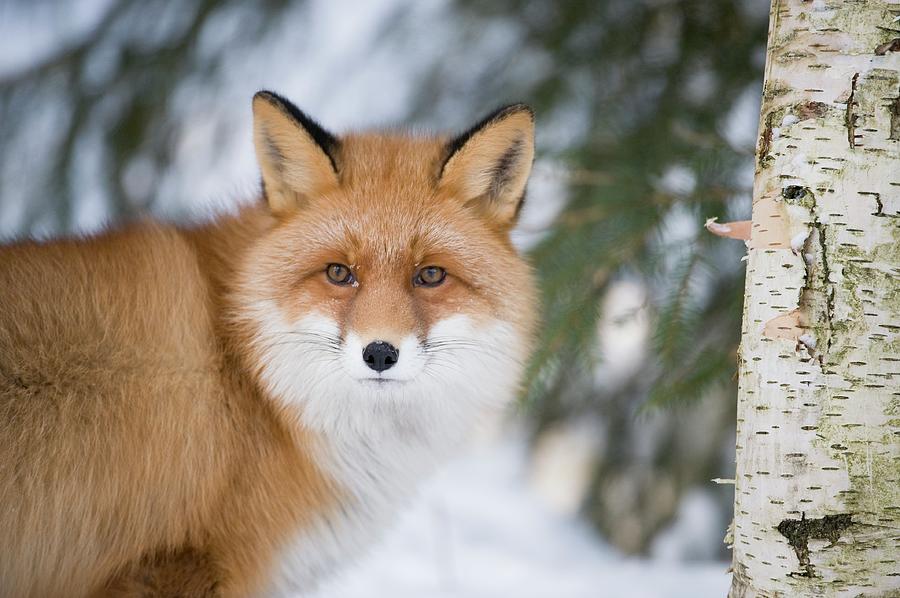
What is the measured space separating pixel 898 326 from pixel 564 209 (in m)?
1.99

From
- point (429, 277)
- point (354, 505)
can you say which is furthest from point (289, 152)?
point (354, 505)

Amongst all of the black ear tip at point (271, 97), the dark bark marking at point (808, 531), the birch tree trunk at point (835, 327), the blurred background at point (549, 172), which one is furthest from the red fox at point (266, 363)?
the dark bark marking at point (808, 531)

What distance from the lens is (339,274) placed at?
1.87 metres

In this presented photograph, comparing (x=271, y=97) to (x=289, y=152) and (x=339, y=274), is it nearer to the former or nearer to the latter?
(x=289, y=152)

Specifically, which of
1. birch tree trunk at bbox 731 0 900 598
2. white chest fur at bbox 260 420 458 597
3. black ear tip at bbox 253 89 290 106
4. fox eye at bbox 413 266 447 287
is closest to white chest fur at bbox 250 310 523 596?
white chest fur at bbox 260 420 458 597

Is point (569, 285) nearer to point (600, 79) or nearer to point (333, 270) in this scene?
point (600, 79)

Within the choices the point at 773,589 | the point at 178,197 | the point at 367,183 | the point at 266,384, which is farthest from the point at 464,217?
the point at 178,197

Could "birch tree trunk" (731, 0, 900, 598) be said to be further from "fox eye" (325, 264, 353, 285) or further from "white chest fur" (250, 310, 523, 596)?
"fox eye" (325, 264, 353, 285)

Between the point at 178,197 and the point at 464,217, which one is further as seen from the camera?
the point at 178,197

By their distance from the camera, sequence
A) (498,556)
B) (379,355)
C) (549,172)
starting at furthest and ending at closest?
(498,556) < (549,172) < (379,355)

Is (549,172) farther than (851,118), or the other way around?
(549,172)

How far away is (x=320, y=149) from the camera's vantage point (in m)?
1.90

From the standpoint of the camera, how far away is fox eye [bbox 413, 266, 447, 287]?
189 cm

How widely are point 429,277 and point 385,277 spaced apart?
125 millimetres
